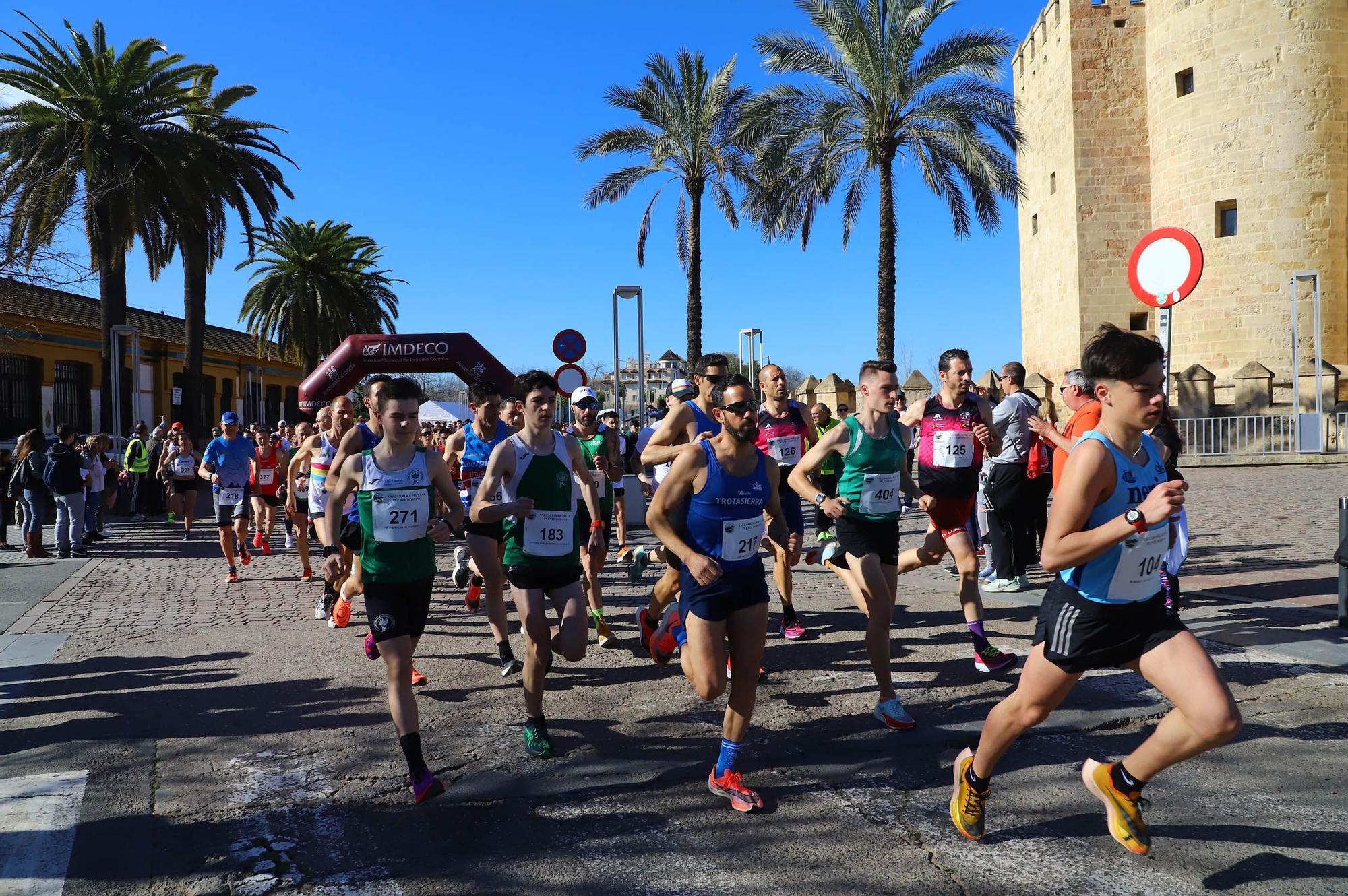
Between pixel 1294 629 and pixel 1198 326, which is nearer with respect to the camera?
pixel 1294 629

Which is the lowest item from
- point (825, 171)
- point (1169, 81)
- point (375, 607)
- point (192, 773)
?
point (192, 773)

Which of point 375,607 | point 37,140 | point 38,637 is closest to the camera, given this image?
point 375,607

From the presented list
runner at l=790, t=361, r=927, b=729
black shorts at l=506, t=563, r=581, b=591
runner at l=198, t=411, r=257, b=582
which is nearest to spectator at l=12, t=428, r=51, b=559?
runner at l=198, t=411, r=257, b=582

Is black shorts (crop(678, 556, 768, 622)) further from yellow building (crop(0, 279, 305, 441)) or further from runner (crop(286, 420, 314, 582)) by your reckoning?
yellow building (crop(0, 279, 305, 441))

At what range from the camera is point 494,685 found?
6379mm

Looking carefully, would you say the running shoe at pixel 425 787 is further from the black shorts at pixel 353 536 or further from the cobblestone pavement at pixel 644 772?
the black shorts at pixel 353 536

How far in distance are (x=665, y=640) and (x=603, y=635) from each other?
64.0 inches

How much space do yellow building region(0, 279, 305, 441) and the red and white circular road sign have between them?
2222cm

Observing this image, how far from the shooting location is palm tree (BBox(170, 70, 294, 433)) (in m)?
24.0

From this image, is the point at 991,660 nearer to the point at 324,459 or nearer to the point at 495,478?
the point at 495,478

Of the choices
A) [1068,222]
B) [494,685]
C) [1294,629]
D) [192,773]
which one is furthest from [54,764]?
[1068,222]

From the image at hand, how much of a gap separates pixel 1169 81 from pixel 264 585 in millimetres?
30718

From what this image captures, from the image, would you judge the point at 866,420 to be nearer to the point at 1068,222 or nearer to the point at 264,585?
the point at 264,585

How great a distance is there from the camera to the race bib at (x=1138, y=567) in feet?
→ 11.1
